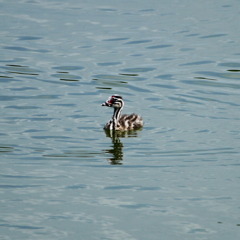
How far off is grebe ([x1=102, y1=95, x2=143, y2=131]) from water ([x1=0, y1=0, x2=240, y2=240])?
0.67 ft

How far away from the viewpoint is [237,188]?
13367 millimetres

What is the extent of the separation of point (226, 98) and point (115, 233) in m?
8.62

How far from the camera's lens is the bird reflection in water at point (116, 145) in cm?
1528

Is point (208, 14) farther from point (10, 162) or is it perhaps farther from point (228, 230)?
point (228, 230)

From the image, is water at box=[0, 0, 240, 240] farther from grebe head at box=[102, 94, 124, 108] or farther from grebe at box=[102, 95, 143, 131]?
grebe head at box=[102, 94, 124, 108]

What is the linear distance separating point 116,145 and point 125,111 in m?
3.01

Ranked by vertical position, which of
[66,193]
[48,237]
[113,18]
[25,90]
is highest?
[113,18]

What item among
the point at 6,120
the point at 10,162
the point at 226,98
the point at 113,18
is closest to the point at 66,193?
the point at 10,162

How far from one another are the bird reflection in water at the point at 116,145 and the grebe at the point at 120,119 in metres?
0.11

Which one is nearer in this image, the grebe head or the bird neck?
the bird neck

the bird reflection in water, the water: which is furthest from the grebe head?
the bird reflection in water

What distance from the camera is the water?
40.1 feet

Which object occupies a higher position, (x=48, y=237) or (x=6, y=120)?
(x=6, y=120)

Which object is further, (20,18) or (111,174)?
(20,18)
